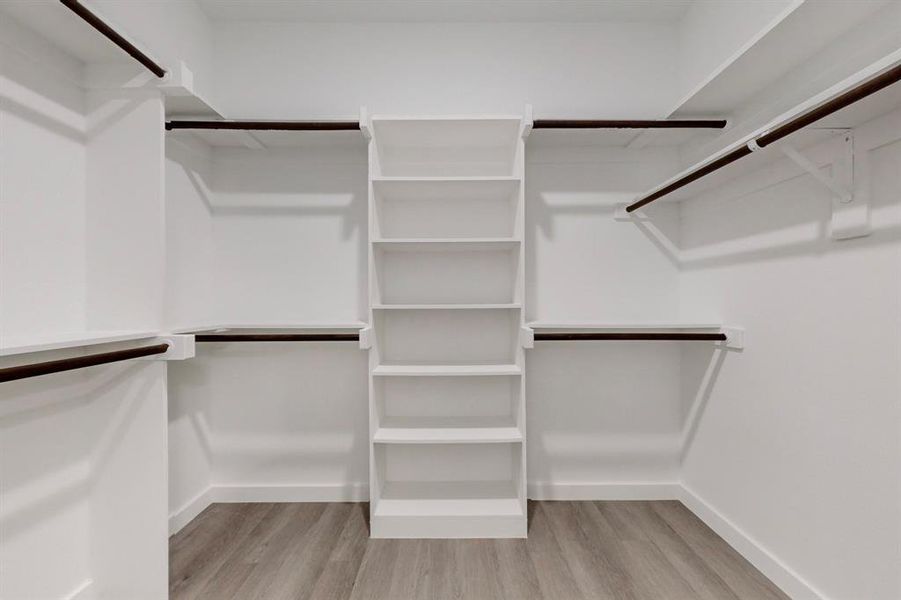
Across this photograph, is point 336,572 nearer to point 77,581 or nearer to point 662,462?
point 77,581

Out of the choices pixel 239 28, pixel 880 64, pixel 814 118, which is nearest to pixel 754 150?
pixel 814 118

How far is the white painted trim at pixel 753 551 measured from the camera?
1572 millimetres

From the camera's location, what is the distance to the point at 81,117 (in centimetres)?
155

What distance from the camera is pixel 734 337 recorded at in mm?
1907

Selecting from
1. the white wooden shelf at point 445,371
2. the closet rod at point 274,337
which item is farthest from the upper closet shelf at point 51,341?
the white wooden shelf at point 445,371

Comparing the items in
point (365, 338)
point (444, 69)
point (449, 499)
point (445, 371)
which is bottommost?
point (449, 499)

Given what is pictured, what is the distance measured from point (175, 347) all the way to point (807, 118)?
194cm

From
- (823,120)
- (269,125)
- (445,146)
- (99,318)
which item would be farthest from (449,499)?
(823,120)

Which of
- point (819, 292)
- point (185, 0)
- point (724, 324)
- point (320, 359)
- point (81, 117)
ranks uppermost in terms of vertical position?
point (185, 0)

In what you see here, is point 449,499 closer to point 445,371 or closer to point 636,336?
point 445,371

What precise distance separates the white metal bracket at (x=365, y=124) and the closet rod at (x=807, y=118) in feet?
4.18

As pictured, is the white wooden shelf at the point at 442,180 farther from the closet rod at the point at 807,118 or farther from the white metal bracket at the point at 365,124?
the closet rod at the point at 807,118

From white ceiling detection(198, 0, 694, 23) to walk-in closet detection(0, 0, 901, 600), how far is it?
2cm

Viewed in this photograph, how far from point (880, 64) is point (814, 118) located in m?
Result: 0.14
